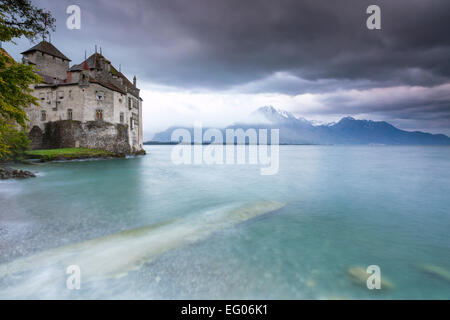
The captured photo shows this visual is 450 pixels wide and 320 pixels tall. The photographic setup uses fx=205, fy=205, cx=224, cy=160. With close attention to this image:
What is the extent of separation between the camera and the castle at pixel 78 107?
113 ft

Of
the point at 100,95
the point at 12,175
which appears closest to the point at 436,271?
the point at 12,175

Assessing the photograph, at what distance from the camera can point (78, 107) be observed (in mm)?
34375

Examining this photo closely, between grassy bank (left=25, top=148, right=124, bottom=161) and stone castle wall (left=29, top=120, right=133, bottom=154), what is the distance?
1.86 metres

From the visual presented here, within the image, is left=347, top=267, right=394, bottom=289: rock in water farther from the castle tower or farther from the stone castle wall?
the castle tower

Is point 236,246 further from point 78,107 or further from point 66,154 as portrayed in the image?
point 78,107

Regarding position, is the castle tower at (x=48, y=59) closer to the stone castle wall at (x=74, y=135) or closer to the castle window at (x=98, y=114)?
the stone castle wall at (x=74, y=135)

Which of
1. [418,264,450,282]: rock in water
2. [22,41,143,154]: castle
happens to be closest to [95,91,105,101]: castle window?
[22,41,143,154]: castle

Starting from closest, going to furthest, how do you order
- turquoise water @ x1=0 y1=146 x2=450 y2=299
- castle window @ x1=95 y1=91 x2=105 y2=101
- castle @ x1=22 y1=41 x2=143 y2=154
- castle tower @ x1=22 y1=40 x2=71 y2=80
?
turquoise water @ x1=0 y1=146 x2=450 y2=299
castle @ x1=22 y1=41 x2=143 y2=154
castle window @ x1=95 y1=91 x2=105 y2=101
castle tower @ x1=22 y1=40 x2=71 y2=80

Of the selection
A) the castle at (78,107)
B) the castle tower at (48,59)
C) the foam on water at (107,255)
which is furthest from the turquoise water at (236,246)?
the castle tower at (48,59)

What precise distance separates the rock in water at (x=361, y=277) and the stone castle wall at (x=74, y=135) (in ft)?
132

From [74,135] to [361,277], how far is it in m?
42.2

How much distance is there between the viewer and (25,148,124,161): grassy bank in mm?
29609

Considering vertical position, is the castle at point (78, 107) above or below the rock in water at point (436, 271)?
above
